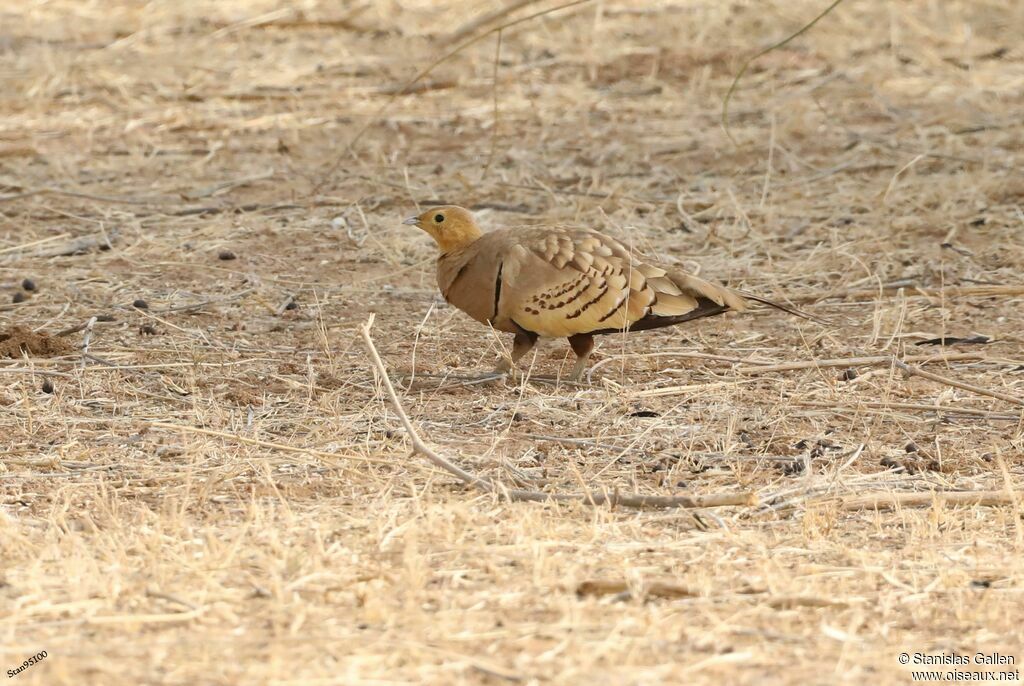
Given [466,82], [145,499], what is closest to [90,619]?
[145,499]

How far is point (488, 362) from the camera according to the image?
5.55 meters

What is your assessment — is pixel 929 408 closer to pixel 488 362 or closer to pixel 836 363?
pixel 836 363

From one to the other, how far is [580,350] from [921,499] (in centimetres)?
155

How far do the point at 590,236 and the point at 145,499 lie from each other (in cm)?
185

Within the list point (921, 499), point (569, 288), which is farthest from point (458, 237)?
point (921, 499)

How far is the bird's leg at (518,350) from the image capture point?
517 cm

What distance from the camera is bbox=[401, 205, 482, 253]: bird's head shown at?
17.3ft

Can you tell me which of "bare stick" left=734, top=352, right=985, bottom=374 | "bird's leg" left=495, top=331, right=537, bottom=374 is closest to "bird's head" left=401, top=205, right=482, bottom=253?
"bird's leg" left=495, top=331, right=537, bottom=374

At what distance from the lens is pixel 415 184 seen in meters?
8.02

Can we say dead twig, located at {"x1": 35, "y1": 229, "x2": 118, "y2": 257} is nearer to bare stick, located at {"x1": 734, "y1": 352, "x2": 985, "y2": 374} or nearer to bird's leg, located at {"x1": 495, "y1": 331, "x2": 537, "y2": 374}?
bird's leg, located at {"x1": 495, "y1": 331, "x2": 537, "y2": 374}

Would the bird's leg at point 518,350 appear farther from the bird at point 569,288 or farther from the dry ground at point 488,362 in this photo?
the dry ground at point 488,362

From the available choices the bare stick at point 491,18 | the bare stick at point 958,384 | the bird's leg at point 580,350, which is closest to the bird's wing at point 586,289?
the bird's leg at point 580,350

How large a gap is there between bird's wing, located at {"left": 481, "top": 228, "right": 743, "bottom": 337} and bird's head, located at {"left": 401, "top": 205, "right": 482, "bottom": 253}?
24cm

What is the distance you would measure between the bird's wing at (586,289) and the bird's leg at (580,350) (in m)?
0.12
